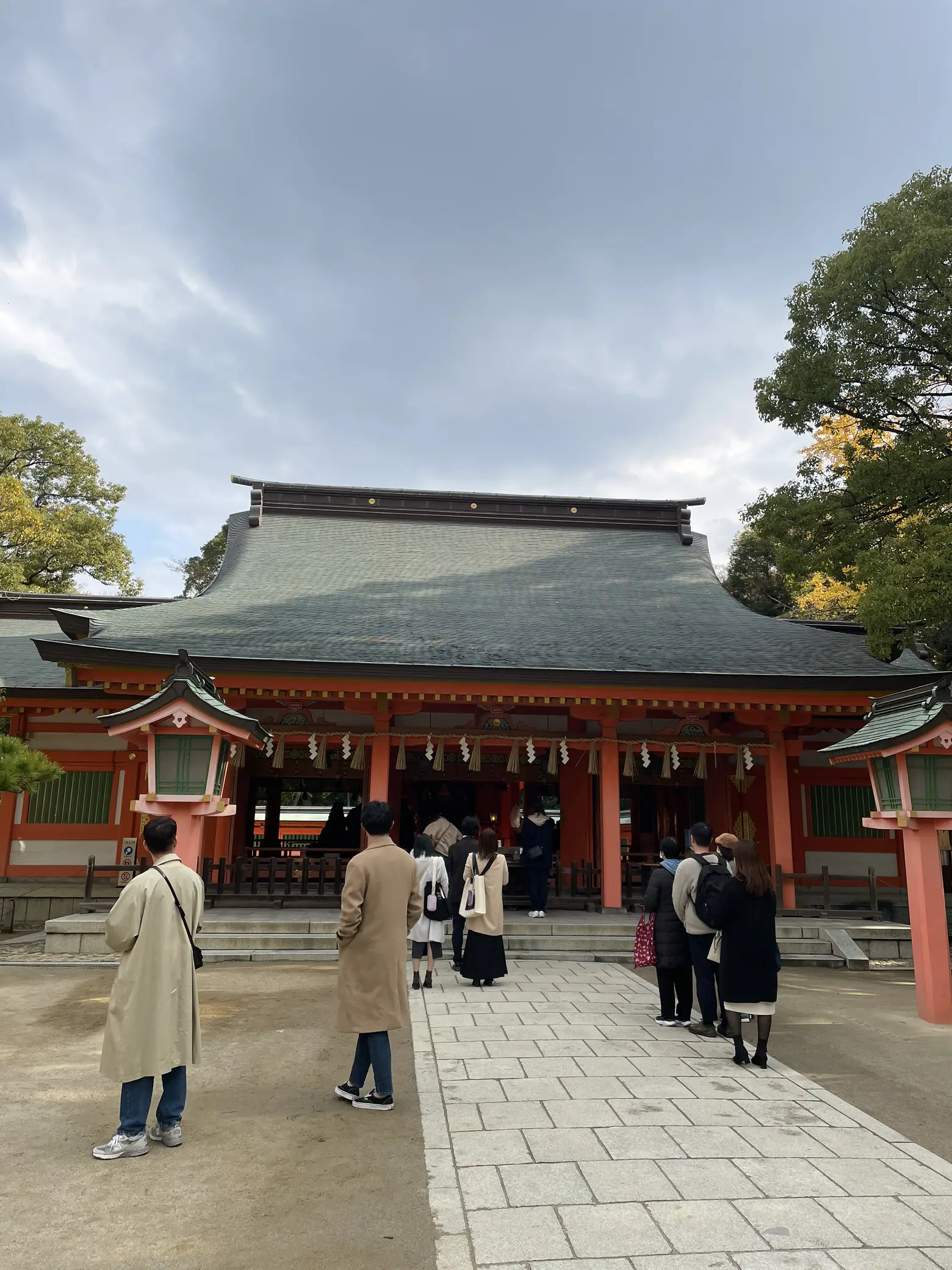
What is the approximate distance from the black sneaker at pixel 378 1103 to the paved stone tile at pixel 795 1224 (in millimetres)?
2095

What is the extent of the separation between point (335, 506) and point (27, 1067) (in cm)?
1600

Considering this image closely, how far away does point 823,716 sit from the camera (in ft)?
42.7

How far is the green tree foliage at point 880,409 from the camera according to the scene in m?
12.1

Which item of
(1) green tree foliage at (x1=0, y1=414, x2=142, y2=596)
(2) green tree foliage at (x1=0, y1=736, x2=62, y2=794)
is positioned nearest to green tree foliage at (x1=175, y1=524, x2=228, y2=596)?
(1) green tree foliage at (x1=0, y1=414, x2=142, y2=596)

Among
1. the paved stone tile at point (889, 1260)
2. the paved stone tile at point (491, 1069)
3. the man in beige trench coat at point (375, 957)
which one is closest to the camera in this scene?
the paved stone tile at point (889, 1260)

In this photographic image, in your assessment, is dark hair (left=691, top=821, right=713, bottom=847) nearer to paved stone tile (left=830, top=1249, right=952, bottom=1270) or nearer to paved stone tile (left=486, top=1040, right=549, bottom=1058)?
paved stone tile (left=486, top=1040, right=549, bottom=1058)

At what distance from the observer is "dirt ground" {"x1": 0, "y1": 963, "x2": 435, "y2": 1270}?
322 cm

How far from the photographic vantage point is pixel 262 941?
9.98m

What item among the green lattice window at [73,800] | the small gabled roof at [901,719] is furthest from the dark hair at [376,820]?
the green lattice window at [73,800]

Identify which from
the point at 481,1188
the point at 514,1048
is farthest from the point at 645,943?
the point at 481,1188

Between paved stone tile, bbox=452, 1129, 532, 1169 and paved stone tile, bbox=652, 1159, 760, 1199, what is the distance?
2.43 ft

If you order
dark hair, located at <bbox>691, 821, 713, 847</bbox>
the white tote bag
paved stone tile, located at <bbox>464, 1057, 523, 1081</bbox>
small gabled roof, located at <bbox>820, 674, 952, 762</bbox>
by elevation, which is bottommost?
paved stone tile, located at <bbox>464, 1057, 523, 1081</bbox>

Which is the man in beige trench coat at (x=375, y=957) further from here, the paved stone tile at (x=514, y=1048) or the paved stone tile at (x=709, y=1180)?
the paved stone tile at (x=709, y=1180)

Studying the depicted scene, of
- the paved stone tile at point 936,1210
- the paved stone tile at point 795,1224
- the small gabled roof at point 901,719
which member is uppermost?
the small gabled roof at point 901,719
